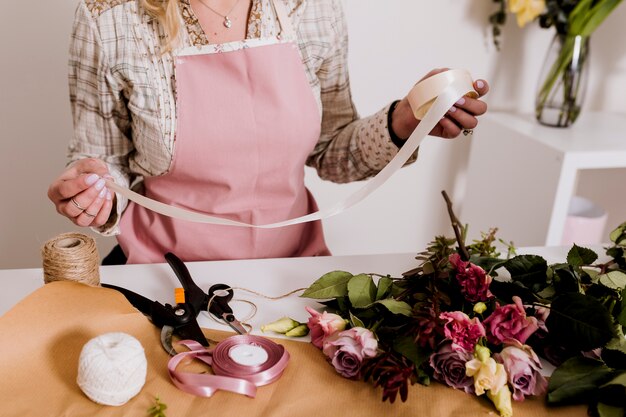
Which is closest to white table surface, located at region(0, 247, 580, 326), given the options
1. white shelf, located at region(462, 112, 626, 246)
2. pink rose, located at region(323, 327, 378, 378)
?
pink rose, located at region(323, 327, 378, 378)

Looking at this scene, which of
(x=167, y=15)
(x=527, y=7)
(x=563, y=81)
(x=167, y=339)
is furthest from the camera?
(x=563, y=81)

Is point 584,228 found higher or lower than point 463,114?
lower

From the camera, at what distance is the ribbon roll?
564 mm

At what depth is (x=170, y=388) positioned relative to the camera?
568 millimetres

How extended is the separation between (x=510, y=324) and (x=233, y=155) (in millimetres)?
491

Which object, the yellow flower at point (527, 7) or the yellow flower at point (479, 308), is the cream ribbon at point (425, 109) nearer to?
the yellow flower at point (479, 308)

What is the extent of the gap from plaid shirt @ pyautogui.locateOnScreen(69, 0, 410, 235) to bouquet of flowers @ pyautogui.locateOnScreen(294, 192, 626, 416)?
306mm

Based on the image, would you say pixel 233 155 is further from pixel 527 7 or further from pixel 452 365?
pixel 527 7

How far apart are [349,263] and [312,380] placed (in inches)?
9.9

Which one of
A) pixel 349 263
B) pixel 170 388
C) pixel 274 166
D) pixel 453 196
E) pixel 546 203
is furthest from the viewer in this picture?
pixel 453 196

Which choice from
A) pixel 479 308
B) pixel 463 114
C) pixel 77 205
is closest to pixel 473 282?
pixel 479 308

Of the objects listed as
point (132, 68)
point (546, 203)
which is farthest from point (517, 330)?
point (546, 203)

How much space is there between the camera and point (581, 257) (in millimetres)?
681

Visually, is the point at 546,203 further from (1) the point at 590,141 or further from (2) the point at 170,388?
(2) the point at 170,388
